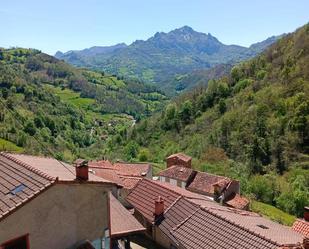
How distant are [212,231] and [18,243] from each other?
44.2 feet

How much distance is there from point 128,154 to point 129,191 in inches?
3086

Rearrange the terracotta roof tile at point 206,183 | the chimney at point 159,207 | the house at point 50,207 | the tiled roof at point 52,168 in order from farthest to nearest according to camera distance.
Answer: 1. the terracotta roof tile at point 206,183
2. the chimney at point 159,207
3. the tiled roof at point 52,168
4. the house at point 50,207

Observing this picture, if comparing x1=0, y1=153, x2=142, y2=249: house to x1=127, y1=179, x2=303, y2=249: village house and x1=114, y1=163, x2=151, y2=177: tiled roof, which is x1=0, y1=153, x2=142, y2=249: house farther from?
x1=114, y1=163, x2=151, y2=177: tiled roof

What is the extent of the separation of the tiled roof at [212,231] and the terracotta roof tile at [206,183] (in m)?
27.0

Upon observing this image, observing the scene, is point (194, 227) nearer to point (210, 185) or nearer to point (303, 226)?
point (303, 226)

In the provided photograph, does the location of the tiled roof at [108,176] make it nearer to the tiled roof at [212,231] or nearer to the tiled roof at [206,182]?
the tiled roof at [212,231]

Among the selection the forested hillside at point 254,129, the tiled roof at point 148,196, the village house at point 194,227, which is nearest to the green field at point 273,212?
the forested hillside at point 254,129

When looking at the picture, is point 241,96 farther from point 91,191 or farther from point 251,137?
point 91,191

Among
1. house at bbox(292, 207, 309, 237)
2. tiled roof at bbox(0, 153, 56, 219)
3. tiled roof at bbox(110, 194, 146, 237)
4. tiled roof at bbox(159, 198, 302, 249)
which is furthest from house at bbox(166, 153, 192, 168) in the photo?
tiled roof at bbox(0, 153, 56, 219)

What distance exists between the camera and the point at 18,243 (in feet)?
50.8

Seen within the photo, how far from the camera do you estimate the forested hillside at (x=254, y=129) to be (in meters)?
79.5

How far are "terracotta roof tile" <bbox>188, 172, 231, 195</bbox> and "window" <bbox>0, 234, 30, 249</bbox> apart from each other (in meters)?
42.4

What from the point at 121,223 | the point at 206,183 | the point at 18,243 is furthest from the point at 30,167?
the point at 206,183

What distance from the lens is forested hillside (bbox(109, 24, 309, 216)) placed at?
261ft
